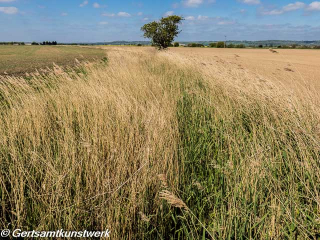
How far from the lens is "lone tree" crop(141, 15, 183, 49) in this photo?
138 feet

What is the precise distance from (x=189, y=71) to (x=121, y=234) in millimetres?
8034

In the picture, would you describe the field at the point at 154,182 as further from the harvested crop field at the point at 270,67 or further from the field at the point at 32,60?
the field at the point at 32,60

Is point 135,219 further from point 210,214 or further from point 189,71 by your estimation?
point 189,71

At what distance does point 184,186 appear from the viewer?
198 cm

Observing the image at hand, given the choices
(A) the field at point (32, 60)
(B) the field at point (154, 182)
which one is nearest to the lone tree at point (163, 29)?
(A) the field at point (32, 60)

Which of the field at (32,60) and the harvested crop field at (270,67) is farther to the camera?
the field at (32,60)

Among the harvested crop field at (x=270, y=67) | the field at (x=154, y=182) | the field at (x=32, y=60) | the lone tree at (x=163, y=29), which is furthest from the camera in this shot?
the lone tree at (x=163, y=29)

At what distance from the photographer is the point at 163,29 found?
4172cm

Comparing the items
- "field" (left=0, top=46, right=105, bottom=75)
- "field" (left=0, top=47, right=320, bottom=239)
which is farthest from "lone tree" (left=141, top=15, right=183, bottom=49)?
"field" (left=0, top=47, right=320, bottom=239)

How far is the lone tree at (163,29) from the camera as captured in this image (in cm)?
4197

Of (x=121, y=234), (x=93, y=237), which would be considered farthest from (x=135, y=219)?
(x=93, y=237)

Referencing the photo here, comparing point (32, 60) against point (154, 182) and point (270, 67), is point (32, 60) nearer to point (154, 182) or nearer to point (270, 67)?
point (270, 67)

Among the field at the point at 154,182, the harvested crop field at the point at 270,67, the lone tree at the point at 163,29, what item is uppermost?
the lone tree at the point at 163,29

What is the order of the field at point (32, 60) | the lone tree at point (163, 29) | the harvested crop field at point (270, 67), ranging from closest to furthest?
the harvested crop field at point (270, 67) → the field at point (32, 60) → the lone tree at point (163, 29)
